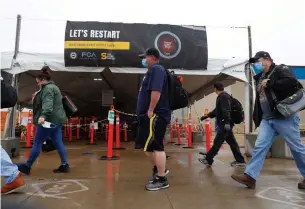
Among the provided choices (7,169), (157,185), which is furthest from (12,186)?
(157,185)

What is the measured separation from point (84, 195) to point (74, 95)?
1379 centimetres

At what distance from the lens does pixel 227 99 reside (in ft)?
21.8

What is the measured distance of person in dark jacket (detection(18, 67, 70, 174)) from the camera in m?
5.34

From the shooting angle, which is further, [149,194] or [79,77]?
[79,77]

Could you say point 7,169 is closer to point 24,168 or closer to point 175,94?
point 24,168

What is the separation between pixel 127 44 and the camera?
8.72m

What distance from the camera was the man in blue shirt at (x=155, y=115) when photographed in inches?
170

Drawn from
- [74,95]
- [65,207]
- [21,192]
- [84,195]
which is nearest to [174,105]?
[84,195]

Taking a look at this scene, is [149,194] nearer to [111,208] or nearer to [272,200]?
[111,208]

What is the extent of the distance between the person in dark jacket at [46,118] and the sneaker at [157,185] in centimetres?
202

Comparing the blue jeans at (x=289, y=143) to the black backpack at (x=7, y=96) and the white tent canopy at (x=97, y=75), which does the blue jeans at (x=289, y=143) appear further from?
the white tent canopy at (x=97, y=75)

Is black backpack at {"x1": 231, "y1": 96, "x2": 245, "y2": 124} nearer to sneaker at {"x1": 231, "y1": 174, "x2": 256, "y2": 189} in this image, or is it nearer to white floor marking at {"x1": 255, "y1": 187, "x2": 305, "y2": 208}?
white floor marking at {"x1": 255, "y1": 187, "x2": 305, "y2": 208}

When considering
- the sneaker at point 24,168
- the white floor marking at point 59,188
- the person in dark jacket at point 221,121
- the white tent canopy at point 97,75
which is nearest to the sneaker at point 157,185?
the white floor marking at point 59,188

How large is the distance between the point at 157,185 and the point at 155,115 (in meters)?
0.93
